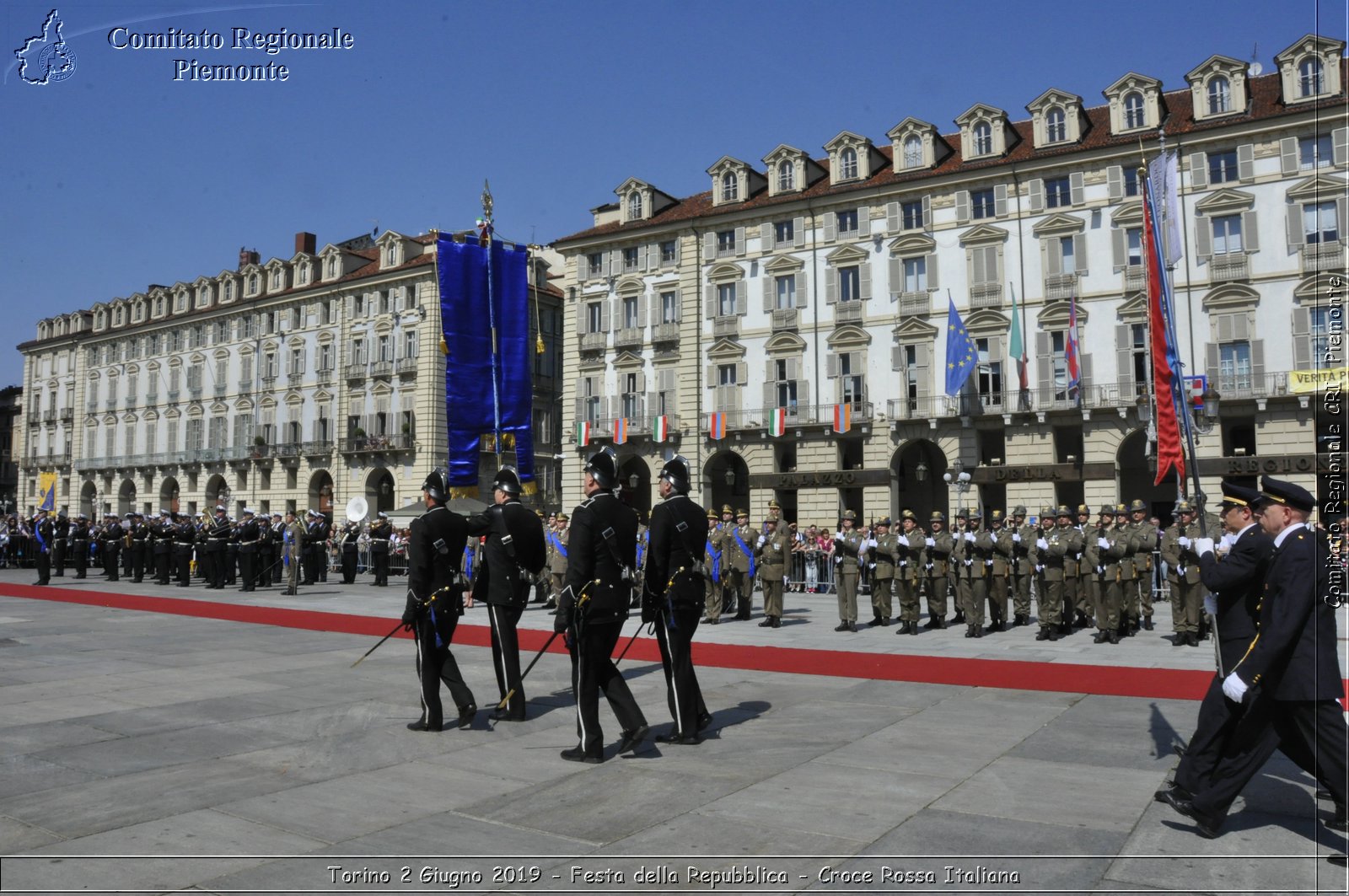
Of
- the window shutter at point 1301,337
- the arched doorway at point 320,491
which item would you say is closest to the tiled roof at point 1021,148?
the window shutter at point 1301,337

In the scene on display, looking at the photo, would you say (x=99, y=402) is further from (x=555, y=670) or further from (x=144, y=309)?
(x=555, y=670)

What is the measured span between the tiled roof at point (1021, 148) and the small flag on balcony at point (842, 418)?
8986 mm

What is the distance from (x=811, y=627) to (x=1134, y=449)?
25467 mm

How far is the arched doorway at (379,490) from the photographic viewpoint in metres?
54.5

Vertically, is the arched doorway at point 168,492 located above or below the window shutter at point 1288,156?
below

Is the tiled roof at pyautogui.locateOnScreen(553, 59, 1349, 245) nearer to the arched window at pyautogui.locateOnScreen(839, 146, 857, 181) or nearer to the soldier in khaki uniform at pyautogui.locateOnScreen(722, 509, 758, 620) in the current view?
the arched window at pyautogui.locateOnScreen(839, 146, 857, 181)

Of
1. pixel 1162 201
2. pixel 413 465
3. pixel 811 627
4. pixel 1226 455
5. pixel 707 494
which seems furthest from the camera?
pixel 413 465

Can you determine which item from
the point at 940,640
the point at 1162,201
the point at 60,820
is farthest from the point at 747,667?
the point at 60,820

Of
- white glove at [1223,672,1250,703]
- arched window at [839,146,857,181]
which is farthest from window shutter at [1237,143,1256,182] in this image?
white glove at [1223,672,1250,703]

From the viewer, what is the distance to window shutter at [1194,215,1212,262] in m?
35.2

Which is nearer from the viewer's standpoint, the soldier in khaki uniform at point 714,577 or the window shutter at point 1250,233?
the soldier in khaki uniform at point 714,577

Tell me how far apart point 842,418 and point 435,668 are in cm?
3381

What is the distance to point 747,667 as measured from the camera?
11.7m

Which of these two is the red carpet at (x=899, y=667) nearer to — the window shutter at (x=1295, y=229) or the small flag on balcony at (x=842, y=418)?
the small flag on balcony at (x=842, y=418)
